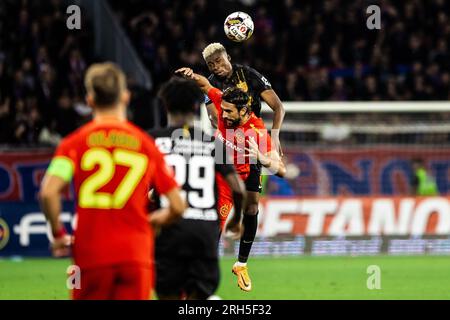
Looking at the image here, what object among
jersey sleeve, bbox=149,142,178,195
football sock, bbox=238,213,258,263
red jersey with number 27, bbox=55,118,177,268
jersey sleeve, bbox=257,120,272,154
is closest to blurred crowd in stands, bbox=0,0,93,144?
football sock, bbox=238,213,258,263

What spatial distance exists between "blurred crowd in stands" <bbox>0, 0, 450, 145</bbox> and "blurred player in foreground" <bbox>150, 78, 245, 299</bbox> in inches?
523

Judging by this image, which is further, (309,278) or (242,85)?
(309,278)

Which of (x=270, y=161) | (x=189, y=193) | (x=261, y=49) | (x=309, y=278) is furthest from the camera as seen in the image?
(x=261, y=49)

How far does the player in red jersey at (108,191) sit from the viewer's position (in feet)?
20.8

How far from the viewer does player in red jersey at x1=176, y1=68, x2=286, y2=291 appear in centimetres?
1090

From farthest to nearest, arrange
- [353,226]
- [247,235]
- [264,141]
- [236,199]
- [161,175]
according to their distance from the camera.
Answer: [353,226]
[247,235]
[264,141]
[236,199]
[161,175]

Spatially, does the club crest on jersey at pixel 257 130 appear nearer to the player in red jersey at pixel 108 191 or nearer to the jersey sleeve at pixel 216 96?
the jersey sleeve at pixel 216 96

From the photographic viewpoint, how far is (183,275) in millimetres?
7555

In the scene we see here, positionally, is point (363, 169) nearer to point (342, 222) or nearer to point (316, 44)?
point (342, 222)

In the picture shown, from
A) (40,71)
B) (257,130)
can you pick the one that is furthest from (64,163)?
(40,71)

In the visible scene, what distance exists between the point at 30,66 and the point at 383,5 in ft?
31.0

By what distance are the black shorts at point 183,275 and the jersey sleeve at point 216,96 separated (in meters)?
4.10

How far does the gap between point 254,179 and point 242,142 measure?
0.50 metres

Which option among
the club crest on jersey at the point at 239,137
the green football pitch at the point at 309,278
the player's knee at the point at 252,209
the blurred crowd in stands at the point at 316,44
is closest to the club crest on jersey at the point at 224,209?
the player's knee at the point at 252,209
